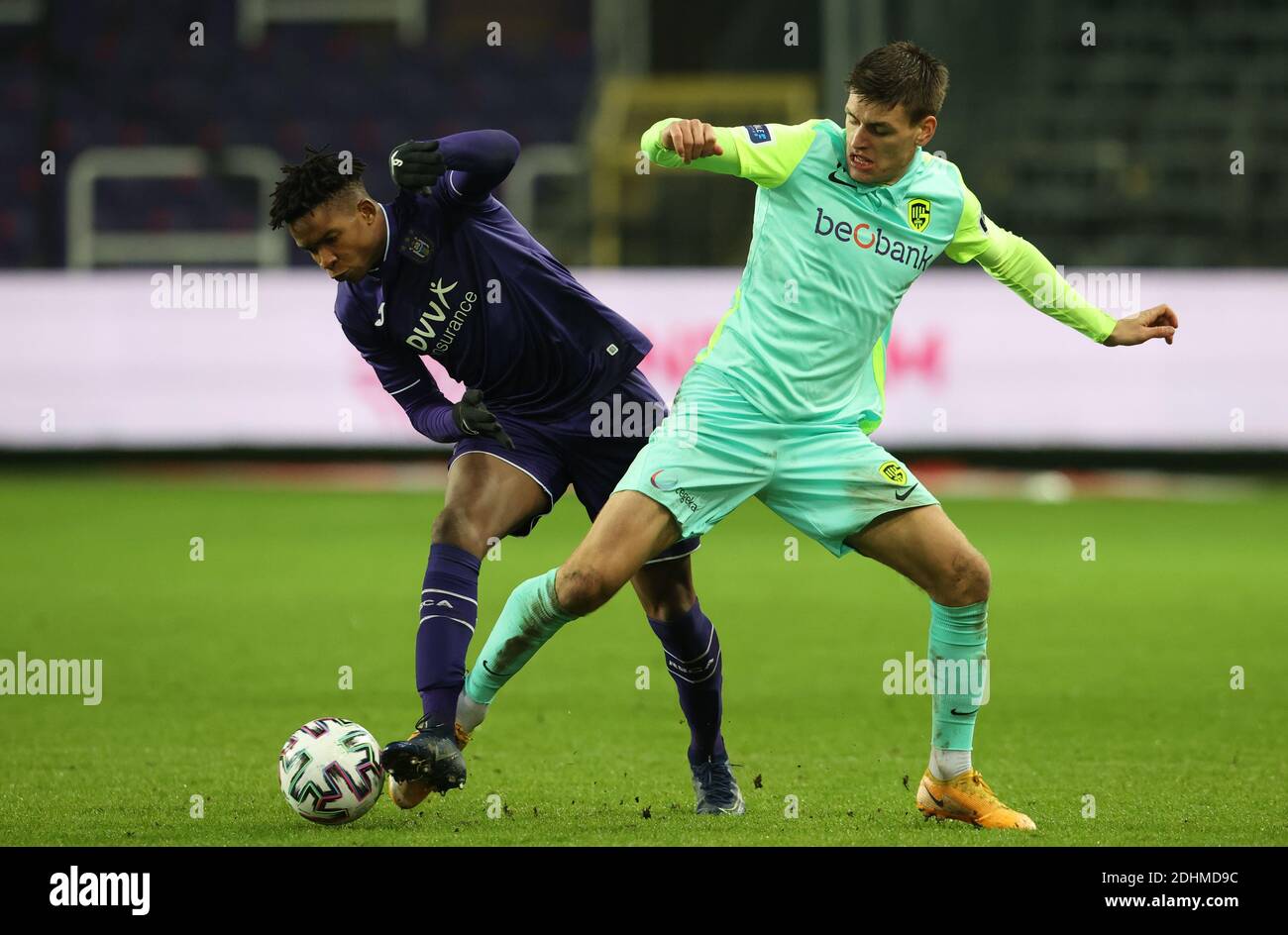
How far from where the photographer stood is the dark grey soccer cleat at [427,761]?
16.2ft

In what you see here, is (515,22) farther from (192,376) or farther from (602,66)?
(192,376)

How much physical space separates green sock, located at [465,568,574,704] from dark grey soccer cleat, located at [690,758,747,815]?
665 millimetres

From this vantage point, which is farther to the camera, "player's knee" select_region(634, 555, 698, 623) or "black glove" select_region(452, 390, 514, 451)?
"player's knee" select_region(634, 555, 698, 623)

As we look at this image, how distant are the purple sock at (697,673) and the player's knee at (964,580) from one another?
0.82 m

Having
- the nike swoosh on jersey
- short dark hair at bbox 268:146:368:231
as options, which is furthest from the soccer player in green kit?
short dark hair at bbox 268:146:368:231

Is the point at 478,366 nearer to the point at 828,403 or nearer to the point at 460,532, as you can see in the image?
the point at 460,532

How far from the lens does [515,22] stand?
2353 centimetres

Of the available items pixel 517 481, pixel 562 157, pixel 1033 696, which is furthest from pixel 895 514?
pixel 562 157

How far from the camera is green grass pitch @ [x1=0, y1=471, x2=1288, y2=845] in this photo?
17.5ft

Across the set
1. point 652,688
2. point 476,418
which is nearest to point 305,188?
point 476,418

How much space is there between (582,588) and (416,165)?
4.22ft

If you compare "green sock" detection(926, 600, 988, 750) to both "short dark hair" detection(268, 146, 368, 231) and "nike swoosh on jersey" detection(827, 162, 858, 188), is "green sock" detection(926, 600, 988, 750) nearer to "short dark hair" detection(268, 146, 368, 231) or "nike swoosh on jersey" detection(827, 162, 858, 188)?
"nike swoosh on jersey" detection(827, 162, 858, 188)

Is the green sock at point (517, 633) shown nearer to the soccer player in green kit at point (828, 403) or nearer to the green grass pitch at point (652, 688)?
the soccer player in green kit at point (828, 403)

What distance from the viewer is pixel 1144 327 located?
551cm
